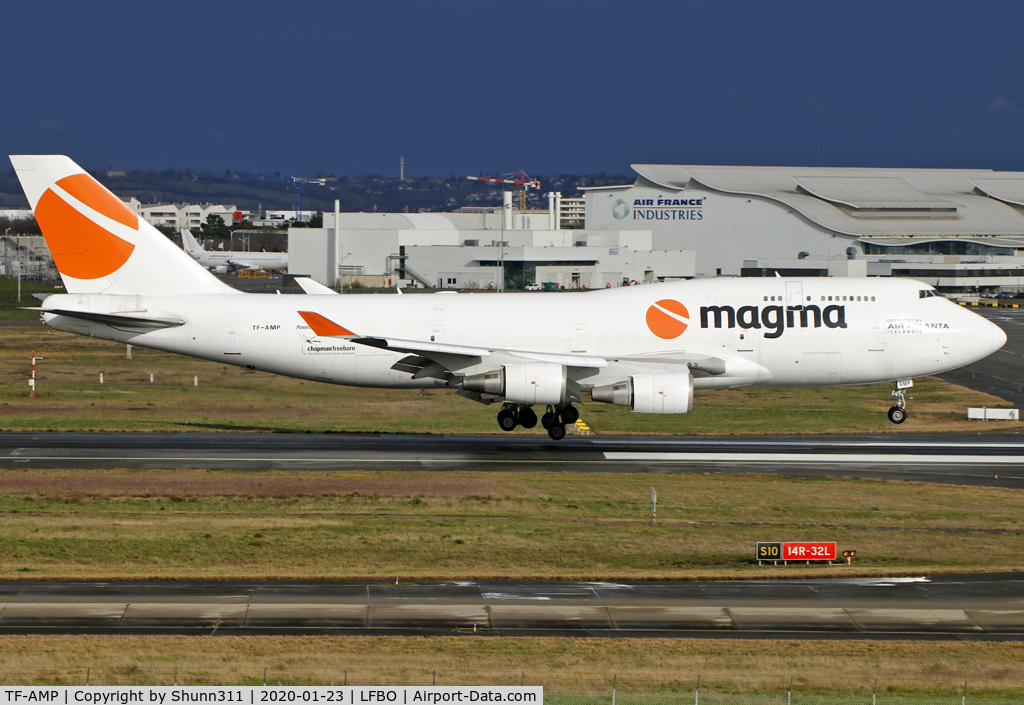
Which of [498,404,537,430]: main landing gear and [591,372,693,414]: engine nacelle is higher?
[591,372,693,414]: engine nacelle

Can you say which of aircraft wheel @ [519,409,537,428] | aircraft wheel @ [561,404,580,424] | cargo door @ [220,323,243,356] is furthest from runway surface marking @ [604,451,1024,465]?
cargo door @ [220,323,243,356]

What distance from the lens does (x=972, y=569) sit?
98.0ft

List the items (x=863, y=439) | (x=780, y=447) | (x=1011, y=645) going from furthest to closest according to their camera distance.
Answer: (x=863, y=439) → (x=780, y=447) → (x=1011, y=645)

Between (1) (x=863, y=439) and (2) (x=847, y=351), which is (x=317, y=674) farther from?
(1) (x=863, y=439)

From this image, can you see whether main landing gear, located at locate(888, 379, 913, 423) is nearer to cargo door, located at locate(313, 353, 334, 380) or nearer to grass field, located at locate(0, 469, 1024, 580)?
grass field, located at locate(0, 469, 1024, 580)

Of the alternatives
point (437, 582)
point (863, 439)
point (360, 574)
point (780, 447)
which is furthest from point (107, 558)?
point (863, 439)

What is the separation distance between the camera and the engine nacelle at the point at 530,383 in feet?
138

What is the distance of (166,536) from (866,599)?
65.5 ft

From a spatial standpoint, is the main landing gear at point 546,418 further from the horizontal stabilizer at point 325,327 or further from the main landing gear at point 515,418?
the horizontal stabilizer at point 325,327

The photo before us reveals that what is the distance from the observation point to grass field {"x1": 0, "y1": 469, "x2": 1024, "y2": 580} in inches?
1172

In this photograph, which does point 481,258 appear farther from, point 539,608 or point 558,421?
point 539,608

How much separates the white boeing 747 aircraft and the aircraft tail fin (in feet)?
0.19
